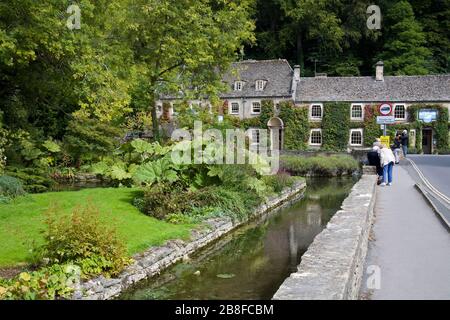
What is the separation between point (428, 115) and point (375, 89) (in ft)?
17.6

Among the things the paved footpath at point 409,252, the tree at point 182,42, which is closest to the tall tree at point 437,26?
the tree at point 182,42

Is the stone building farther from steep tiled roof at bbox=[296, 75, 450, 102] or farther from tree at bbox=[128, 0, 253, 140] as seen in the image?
tree at bbox=[128, 0, 253, 140]

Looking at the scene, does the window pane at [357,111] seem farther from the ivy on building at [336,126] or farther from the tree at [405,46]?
the tree at [405,46]

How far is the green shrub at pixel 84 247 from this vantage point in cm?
879

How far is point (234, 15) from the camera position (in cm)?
2650

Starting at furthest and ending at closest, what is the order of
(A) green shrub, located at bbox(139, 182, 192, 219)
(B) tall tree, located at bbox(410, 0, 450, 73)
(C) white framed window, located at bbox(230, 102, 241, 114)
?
(B) tall tree, located at bbox(410, 0, 450, 73), (C) white framed window, located at bbox(230, 102, 241, 114), (A) green shrub, located at bbox(139, 182, 192, 219)

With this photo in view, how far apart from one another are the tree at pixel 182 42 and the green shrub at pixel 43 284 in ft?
58.3

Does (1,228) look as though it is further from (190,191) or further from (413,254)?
(413,254)

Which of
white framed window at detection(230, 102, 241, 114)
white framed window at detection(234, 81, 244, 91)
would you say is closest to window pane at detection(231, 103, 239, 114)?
white framed window at detection(230, 102, 241, 114)

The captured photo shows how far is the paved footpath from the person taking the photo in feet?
24.6

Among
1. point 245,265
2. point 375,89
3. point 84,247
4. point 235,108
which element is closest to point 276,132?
point 235,108

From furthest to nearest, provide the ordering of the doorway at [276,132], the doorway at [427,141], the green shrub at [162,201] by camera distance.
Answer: the doorway at [276,132], the doorway at [427,141], the green shrub at [162,201]
